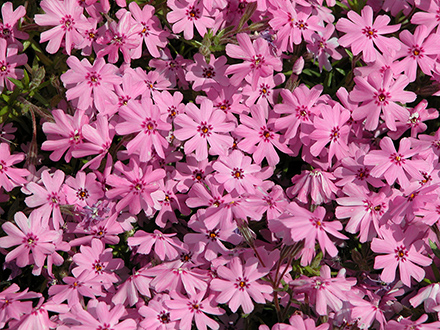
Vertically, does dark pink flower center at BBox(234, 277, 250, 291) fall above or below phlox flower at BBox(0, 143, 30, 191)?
below

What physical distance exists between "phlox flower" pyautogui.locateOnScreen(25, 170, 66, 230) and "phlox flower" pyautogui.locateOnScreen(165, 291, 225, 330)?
54 centimetres

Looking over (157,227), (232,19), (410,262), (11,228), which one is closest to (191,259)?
(157,227)

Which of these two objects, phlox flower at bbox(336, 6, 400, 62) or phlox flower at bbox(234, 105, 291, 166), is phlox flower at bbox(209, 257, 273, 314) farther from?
phlox flower at bbox(336, 6, 400, 62)

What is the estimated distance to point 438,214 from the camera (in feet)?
6.64

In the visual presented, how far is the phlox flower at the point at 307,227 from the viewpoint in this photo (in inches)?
71.3

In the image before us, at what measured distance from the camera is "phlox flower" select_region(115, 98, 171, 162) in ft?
6.70

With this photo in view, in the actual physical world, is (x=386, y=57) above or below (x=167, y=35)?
above

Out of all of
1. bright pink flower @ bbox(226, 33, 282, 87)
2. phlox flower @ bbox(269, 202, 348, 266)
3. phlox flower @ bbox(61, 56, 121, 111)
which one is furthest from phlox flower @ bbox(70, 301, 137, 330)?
bright pink flower @ bbox(226, 33, 282, 87)

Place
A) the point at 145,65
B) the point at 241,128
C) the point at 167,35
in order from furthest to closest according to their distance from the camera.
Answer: the point at 145,65 → the point at 167,35 → the point at 241,128

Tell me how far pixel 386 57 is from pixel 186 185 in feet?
3.29

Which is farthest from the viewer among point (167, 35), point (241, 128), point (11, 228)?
point (167, 35)

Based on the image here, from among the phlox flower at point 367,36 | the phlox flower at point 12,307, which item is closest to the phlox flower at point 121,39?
the phlox flower at point 367,36

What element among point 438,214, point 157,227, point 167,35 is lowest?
point 157,227

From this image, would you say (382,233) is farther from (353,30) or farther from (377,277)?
(353,30)
